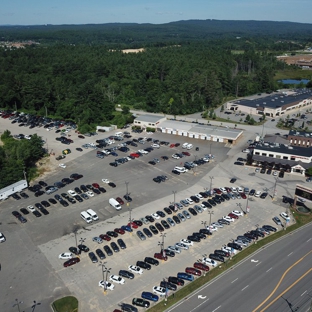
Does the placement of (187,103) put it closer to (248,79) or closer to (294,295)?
(248,79)

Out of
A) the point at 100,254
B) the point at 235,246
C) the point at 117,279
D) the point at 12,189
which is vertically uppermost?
the point at 12,189

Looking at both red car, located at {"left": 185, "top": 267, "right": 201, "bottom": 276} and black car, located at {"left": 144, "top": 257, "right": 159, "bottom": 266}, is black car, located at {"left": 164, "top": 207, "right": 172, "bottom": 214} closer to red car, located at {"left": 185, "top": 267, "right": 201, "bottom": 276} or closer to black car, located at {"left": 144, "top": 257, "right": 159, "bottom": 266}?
black car, located at {"left": 144, "top": 257, "right": 159, "bottom": 266}

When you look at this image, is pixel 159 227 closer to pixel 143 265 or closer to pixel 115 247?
pixel 115 247

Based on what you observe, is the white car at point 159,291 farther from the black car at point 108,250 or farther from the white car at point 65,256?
the white car at point 65,256

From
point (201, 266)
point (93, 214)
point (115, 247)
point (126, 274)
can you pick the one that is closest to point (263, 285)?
point (201, 266)

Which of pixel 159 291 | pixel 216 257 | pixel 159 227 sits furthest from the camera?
pixel 159 227

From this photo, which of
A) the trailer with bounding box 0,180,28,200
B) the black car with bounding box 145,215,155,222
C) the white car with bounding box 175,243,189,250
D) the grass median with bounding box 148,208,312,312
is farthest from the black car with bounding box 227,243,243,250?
the trailer with bounding box 0,180,28,200
